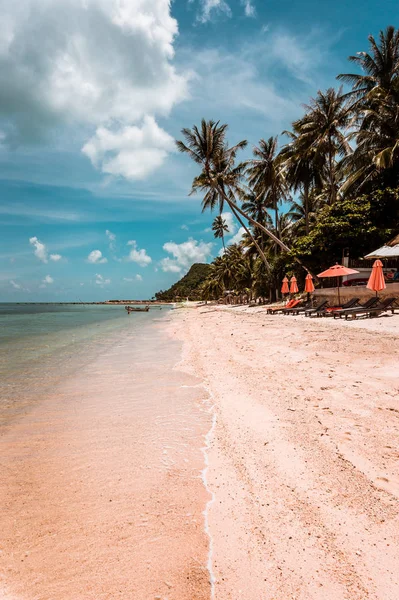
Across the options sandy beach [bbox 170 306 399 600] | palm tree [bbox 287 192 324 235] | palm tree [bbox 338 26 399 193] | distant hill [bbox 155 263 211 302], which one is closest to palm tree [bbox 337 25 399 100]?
palm tree [bbox 338 26 399 193]

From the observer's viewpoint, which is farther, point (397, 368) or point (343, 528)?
point (397, 368)

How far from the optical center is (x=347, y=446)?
308cm

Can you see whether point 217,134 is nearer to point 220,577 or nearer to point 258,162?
point 258,162

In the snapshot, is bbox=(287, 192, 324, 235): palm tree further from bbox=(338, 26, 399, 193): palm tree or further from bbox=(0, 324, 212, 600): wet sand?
bbox=(0, 324, 212, 600): wet sand

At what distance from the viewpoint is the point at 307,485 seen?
2.57 m

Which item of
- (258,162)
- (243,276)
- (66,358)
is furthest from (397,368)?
(243,276)

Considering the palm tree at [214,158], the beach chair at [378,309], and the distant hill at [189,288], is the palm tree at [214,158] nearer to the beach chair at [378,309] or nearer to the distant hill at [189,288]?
the beach chair at [378,309]

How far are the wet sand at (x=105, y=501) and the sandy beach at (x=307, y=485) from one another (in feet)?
0.76

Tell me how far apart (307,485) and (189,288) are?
371 ft

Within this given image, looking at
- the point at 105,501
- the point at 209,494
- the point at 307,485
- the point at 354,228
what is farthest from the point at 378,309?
the point at 105,501

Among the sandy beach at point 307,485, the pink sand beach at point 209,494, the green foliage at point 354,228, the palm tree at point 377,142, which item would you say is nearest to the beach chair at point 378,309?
the sandy beach at point 307,485

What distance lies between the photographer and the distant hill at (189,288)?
10244 centimetres

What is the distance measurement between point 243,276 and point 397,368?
109 feet

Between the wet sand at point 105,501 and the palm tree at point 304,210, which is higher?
the palm tree at point 304,210
